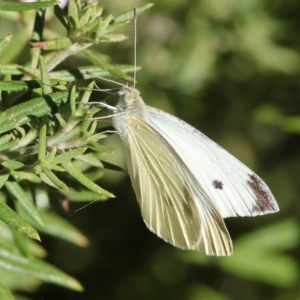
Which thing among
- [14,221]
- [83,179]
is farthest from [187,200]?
[14,221]

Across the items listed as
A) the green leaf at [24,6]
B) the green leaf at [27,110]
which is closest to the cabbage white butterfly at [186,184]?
the green leaf at [27,110]

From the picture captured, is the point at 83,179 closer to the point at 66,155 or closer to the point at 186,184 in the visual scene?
the point at 66,155

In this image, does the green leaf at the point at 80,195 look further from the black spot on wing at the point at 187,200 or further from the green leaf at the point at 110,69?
the black spot on wing at the point at 187,200

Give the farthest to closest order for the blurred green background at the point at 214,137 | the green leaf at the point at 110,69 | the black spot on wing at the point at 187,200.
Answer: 1. the blurred green background at the point at 214,137
2. the black spot on wing at the point at 187,200
3. the green leaf at the point at 110,69

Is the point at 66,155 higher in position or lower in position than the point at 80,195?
higher

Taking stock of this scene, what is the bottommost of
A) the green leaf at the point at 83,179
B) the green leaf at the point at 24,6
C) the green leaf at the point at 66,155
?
the green leaf at the point at 83,179

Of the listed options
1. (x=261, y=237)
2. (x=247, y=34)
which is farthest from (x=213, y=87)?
(x=261, y=237)

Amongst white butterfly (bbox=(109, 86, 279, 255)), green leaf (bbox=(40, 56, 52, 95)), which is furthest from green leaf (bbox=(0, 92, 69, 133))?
white butterfly (bbox=(109, 86, 279, 255))
